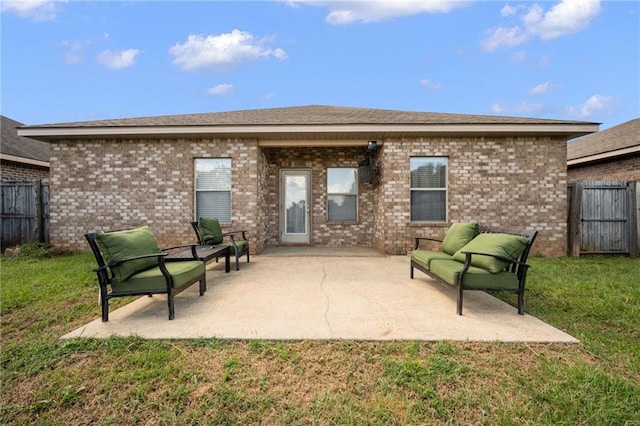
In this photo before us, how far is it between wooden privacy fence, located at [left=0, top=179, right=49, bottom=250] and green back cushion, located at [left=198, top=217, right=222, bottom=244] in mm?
5294

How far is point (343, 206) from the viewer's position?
835 centimetres

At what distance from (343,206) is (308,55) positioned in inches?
452

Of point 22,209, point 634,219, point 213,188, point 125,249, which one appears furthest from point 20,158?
point 634,219

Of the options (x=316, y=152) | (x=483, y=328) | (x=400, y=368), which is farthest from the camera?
(x=316, y=152)

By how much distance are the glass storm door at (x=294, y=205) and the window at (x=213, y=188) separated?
180 cm

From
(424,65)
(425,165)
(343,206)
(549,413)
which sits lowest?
(549,413)

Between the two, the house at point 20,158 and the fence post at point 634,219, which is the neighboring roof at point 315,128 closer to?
the fence post at point 634,219

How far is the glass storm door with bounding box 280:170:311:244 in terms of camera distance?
8336 mm

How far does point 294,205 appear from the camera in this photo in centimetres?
839

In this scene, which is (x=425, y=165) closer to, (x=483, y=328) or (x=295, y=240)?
(x=295, y=240)

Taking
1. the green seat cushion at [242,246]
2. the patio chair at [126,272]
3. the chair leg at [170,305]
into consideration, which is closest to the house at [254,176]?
the green seat cushion at [242,246]

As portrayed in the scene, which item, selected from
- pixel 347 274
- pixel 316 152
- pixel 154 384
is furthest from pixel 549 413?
pixel 316 152

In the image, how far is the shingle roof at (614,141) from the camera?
8.45m

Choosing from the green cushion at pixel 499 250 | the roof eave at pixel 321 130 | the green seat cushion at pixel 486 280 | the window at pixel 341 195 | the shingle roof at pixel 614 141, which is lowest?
the green seat cushion at pixel 486 280
